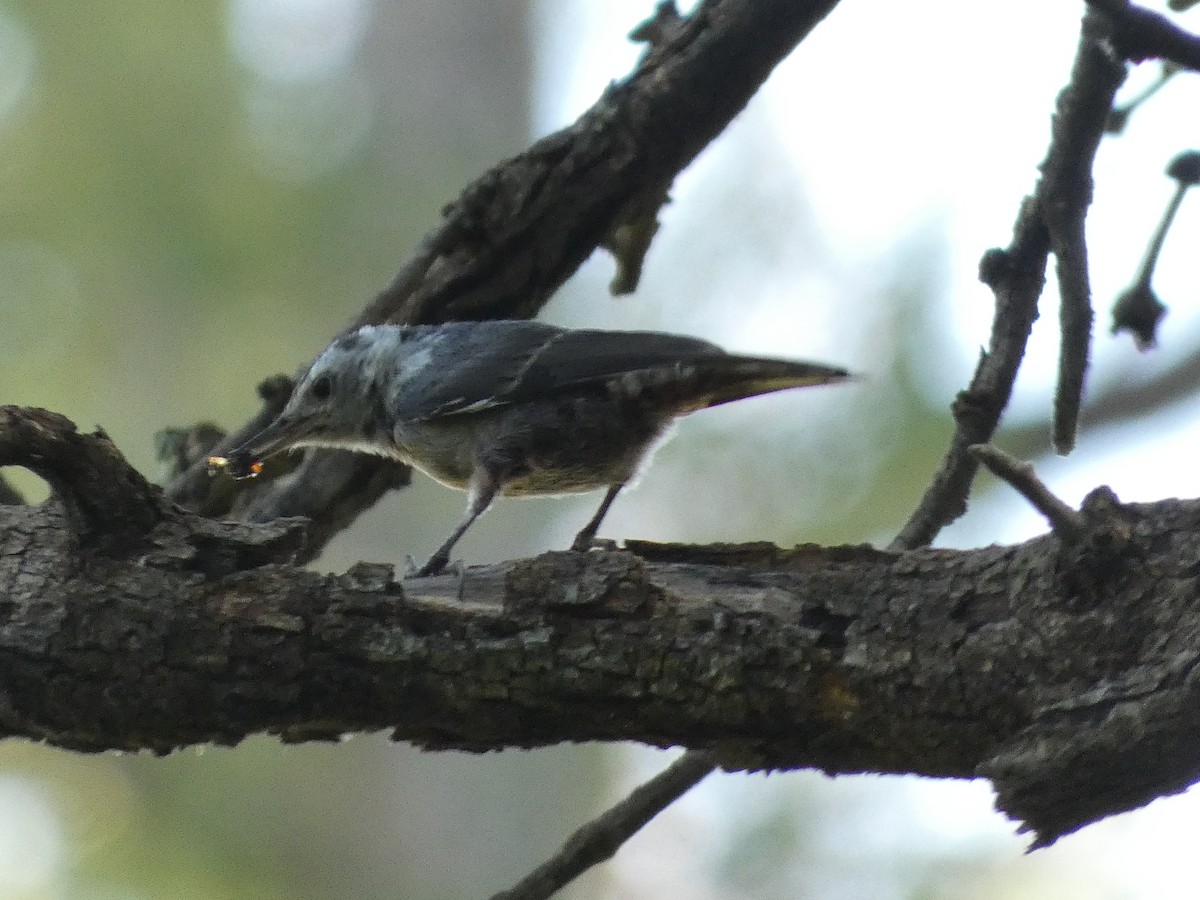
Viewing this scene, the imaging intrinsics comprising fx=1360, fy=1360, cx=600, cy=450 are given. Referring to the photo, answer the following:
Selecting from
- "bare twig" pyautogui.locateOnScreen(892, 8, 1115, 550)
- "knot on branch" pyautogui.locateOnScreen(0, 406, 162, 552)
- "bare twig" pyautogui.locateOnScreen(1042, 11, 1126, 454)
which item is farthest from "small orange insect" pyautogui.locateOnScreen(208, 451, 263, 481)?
"bare twig" pyautogui.locateOnScreen(1042, 11, 1126, 454)

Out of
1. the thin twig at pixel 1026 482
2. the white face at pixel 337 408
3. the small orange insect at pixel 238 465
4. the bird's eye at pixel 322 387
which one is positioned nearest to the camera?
the thin twig at pixel 1026 482

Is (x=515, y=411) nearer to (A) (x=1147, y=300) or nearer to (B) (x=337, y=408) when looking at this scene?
(B) (x=337, y=408)

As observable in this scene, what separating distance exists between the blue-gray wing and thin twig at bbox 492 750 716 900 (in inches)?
50.7

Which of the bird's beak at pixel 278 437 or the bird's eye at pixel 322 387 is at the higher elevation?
the bird's eye at pixel 322 387

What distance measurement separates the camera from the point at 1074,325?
2.64 metres

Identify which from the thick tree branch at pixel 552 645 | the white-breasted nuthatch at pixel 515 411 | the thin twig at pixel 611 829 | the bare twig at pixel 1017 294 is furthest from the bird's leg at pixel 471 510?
the bare twig at pixel 1017 294

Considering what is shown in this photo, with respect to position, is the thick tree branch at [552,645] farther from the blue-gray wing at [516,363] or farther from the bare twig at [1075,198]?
the blue-gray wing at [516,363]

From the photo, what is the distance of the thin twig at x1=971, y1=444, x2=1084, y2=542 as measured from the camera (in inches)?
76.9

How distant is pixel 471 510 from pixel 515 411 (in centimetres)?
33

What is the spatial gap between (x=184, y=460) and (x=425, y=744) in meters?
1.67

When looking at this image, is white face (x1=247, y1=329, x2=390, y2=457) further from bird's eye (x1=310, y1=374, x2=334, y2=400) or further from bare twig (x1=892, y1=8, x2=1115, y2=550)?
bare twig (x1=892, y1=8, x2=1115, y2=550)

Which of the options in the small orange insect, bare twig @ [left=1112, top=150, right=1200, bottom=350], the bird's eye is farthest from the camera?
the bird's eye

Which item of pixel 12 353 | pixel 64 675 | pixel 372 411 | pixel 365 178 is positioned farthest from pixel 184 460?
pixel 365 178

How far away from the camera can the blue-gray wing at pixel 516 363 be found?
151 inches
